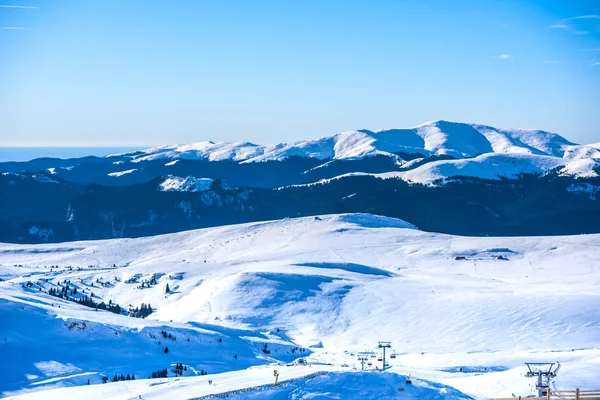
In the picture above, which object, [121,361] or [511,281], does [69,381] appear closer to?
[121,361]

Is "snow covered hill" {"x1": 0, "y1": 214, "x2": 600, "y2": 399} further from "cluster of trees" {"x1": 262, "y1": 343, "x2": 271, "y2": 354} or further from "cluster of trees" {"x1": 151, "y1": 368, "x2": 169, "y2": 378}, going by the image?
"cluster of trees" {"x1": 151, "y1": 368, "x2": 169, "y2": 378}

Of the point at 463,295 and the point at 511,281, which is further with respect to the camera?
the point at 511,281

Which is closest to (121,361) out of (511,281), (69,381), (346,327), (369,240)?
(69,381)

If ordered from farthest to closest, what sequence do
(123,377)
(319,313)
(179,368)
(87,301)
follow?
(87,301) → (319,313) → (179,368) → (123,377)

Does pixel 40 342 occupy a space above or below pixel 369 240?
below

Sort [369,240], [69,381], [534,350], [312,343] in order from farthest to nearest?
[369,240], [312,343], [534,350], [69,381]

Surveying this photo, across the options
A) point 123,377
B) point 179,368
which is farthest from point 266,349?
point 123,377

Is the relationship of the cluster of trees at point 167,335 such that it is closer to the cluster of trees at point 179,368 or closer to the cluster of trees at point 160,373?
the cluster of trees at point 179,368

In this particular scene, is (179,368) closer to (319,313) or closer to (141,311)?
(319,313)
